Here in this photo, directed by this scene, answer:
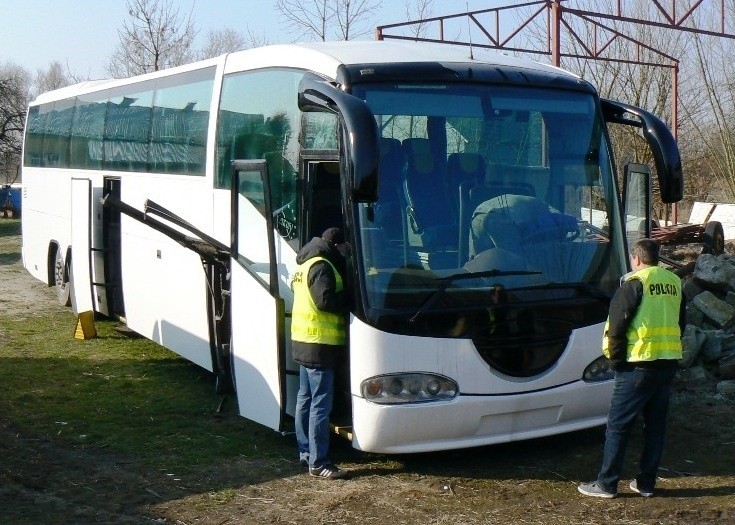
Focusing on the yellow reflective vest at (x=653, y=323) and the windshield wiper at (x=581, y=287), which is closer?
the yellow reflective vest at (x=653, y=323)

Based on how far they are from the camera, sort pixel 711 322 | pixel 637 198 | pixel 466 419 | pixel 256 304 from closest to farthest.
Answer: pixel 466 419, pixel 256 304, pixel 637 198, pixel 711 322

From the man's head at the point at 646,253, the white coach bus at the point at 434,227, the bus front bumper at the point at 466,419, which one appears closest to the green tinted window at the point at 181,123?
the white coach bus at the point at 434,227

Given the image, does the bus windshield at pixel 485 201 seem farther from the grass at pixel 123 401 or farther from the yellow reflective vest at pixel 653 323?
the grass at pixel 123 401

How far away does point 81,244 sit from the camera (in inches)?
523

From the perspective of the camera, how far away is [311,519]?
21.3 feet

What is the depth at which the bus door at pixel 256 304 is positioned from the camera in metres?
7.63

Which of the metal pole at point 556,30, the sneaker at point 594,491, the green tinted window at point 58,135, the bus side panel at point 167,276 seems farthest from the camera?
the metal pole at point 556,30

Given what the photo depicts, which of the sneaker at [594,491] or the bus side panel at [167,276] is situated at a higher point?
the bus side panel at [167,276]

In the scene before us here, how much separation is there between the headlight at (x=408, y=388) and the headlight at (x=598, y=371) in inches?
45.5

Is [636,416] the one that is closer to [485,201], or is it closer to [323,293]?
[485,201]

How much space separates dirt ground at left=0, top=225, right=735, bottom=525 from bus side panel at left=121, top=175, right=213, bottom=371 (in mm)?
2061

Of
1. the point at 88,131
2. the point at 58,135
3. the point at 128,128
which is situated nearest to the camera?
the point at 128,128

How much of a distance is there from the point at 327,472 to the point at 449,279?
1704 millimetres

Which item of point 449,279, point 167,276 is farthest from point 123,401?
point 449,279
